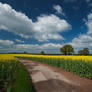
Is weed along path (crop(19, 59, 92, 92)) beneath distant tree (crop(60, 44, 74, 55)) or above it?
beneath

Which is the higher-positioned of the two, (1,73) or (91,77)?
(1,73)

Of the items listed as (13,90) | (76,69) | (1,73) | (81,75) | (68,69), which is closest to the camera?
(13,90)

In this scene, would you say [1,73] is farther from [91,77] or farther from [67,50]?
[67,50]

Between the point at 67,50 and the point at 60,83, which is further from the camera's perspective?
the point at 67,50

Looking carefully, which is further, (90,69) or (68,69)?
(68,69)

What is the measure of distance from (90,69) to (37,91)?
19.7ft

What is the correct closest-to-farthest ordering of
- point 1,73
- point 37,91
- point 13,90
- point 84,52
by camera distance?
1. point 13,90
2. point 1,73
3. point 37,91
4. point 84,52

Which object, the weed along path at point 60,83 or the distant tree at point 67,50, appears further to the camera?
the distant tree at point 67,50

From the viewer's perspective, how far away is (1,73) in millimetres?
3496

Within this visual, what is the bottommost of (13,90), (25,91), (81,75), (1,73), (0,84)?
(81,75)

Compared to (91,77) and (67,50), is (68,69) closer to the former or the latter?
(91,77)

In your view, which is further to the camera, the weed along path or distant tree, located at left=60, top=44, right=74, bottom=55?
distant tree, located at left=60, top=44, right=74, bottom=55

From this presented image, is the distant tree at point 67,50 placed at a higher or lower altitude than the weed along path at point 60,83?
higher

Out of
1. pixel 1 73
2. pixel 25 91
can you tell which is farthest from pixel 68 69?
→ pixel 1 73
